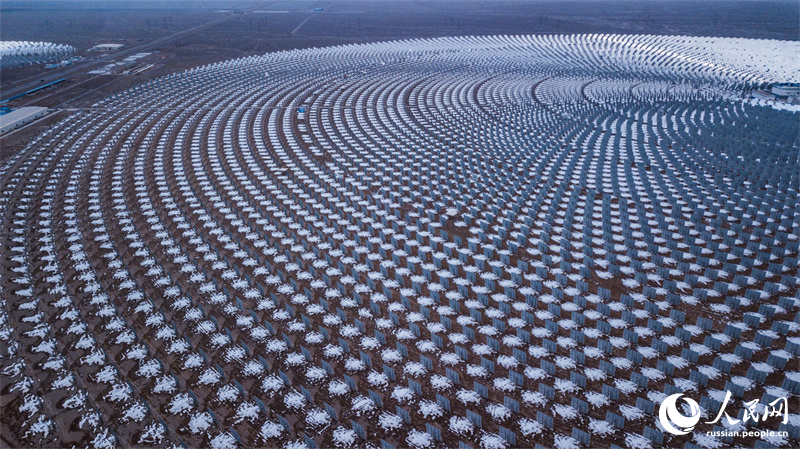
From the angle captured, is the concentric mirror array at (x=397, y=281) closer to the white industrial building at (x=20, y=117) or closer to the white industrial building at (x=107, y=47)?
the white industrial building at (x=20, y=117)

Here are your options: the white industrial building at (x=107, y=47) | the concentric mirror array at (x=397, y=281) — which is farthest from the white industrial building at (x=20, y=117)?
the white industrial building at (x=107, y=47)

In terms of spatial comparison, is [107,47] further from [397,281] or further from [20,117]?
[397,281]

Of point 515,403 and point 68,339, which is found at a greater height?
point 515,403

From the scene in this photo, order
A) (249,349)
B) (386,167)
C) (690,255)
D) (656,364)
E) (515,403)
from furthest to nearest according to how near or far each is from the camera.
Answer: (386,167), (690,255), (249,349), (656,364), (515,403)

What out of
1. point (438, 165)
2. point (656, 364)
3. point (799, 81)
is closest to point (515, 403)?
point (656, 364)

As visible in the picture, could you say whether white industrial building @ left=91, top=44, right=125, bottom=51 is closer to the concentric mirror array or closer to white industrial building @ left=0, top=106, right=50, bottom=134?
white industrial building @ left=0, top=106, right=50, bottom=134

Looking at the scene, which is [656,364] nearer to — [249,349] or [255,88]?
[249,349]

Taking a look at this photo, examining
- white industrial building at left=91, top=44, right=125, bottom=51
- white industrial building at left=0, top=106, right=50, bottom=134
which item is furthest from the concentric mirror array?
white industrial building at left=91, top=44, right=125, bottom=51

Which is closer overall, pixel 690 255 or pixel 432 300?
pixel 432 300
